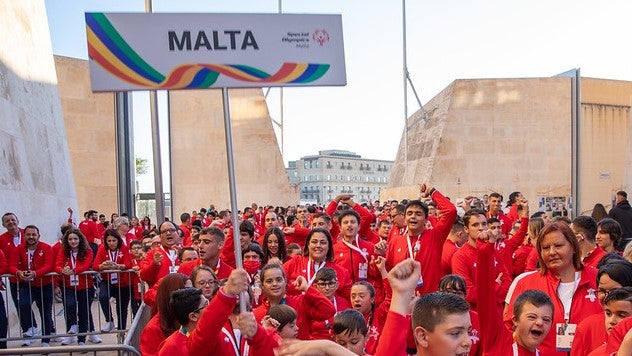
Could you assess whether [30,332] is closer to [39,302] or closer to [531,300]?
[39,302]

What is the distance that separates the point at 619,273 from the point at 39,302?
8476 mm

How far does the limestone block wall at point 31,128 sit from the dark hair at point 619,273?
10531 millimetres

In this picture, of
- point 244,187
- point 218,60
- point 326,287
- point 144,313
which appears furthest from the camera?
point 244,187

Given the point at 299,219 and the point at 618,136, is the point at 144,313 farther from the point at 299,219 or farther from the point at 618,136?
the point at 618,136

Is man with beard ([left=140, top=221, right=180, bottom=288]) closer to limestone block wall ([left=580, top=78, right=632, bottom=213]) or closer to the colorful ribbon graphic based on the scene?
the colorful ribbon graphic

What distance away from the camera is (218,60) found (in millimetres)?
4195

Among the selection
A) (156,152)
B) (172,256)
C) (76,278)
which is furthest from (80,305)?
(156,152)

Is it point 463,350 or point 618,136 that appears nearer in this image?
point 463,350

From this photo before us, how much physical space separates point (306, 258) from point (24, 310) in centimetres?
516

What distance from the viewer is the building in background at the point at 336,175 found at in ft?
380

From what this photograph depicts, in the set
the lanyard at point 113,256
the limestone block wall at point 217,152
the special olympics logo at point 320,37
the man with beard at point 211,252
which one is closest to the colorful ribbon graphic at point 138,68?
the special olympics logo at point 320,37

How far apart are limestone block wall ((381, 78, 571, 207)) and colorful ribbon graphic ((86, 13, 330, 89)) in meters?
26.5

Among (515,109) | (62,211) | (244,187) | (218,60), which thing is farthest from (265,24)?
(515,109)

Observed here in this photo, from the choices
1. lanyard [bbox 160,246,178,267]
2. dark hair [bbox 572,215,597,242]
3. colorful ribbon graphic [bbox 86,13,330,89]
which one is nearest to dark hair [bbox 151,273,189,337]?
colorful ribbon graphic [bbox 86,13,330,89]
